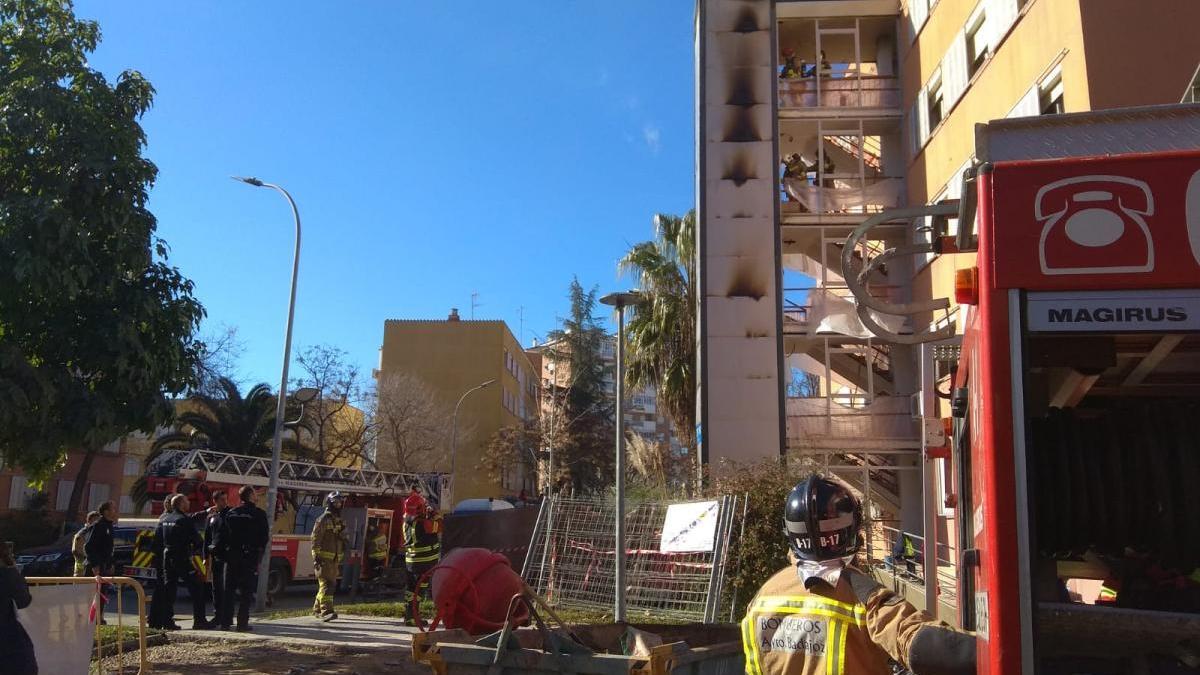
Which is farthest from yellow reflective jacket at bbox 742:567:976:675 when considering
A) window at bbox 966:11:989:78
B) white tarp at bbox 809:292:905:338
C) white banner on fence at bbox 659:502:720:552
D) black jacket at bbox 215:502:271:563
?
white tarp at bbox 809:292:905:338

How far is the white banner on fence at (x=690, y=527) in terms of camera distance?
11062 millimetres

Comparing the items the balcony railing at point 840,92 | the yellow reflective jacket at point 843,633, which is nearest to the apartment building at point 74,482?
the balcony railing at point 840,92

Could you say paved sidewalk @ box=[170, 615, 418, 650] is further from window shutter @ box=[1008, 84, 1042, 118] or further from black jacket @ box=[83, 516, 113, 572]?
window shutter @ box=[1008, 84, 1042, 118]

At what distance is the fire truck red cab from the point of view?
8.22 feet

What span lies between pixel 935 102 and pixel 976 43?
2647mm

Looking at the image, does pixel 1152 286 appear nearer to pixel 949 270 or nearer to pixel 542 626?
pixel 542 626

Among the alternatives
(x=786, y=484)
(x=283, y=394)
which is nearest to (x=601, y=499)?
(x=786, y=484)

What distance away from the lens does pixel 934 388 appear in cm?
520

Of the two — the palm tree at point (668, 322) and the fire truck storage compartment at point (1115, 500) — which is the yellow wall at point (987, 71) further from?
the fire truck storage compartment at point (1115, 500)

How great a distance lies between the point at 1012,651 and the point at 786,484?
388 inches

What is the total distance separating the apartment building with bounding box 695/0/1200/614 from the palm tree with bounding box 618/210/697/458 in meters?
2.73

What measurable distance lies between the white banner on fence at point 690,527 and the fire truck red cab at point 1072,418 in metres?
7.98

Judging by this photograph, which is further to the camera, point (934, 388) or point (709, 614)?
point (709, 614)

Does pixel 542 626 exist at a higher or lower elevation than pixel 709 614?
higher
